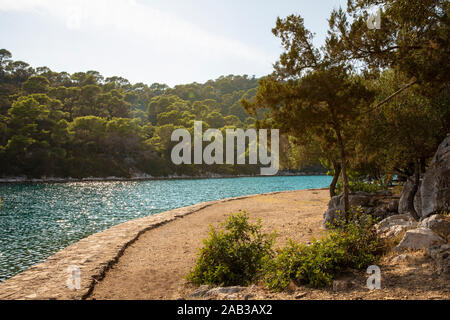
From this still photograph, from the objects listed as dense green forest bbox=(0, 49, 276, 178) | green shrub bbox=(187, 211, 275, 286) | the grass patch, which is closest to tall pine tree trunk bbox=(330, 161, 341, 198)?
the grass patch

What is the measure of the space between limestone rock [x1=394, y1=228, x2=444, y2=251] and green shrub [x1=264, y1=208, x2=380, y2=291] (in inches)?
21.8

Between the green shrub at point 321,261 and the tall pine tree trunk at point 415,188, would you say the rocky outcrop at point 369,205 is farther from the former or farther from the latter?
the green shrub at point 321,261

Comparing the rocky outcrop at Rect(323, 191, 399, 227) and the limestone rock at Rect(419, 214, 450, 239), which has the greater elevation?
the limestone rock at Rect(419, 214, 450, 239)

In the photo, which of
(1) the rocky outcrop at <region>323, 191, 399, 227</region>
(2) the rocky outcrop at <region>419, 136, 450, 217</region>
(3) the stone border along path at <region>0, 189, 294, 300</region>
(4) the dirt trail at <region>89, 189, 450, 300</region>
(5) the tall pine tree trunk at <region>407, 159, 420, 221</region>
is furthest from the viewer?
(1) the rocky outcrop at <region>323, 191, 399, 227</region>

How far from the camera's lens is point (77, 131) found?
7675cm

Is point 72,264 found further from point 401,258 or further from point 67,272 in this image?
point 401,258

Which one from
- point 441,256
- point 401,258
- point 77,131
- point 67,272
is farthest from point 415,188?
point 77,131

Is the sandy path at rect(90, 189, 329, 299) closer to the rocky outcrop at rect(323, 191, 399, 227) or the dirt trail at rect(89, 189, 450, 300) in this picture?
the dirt trail at rect(89, 189, 450, 300)

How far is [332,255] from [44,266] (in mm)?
8011

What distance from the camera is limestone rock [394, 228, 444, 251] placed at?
659 cm

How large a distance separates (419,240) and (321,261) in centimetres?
235

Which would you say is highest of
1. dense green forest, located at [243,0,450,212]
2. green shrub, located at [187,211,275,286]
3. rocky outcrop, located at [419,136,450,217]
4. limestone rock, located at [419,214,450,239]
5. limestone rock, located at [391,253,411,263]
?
dense green forest, located at [243,0,450,212]

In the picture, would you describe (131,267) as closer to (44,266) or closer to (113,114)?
(44,266)
